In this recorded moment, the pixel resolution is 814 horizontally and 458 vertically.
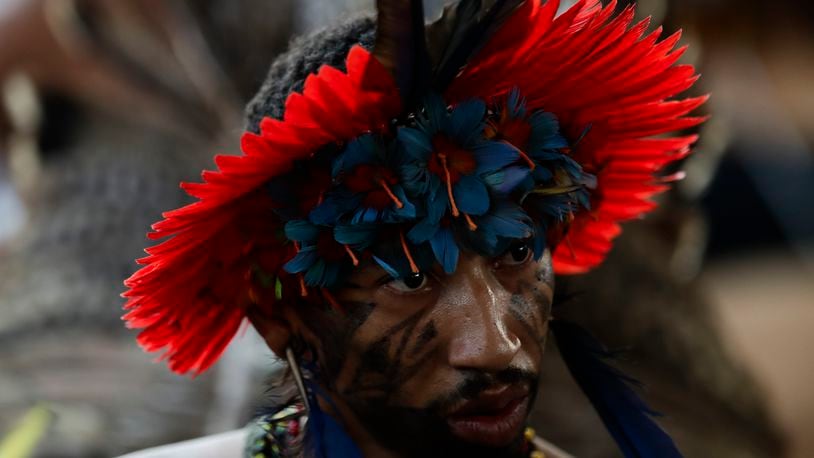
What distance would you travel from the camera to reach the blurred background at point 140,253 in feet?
9.91

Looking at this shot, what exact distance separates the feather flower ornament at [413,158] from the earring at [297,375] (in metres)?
0.09

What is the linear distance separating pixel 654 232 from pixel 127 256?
6.10 ft

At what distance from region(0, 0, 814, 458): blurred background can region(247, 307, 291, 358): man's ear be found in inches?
40.3

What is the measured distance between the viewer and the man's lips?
1439mm

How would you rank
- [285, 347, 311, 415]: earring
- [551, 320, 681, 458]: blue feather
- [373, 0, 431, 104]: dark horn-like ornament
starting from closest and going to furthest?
[373, 0, 431, 104]: dark horn-like ornament → [285, 347, 311, 415]: earring → [551, 320, 681, 458]: blue feather

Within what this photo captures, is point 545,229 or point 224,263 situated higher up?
point 224,263

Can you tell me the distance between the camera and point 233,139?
389 centimetres

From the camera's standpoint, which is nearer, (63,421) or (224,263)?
(224,263)

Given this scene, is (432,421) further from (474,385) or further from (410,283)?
(410,283)

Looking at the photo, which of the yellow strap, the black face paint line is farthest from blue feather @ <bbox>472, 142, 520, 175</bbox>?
the yellow strap

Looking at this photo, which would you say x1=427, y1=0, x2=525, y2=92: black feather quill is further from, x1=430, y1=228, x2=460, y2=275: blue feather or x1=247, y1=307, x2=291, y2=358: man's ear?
x1=247, y1=307, x2=291, y2=358: man's ear

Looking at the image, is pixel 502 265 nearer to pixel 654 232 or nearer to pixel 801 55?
pixel 654 232

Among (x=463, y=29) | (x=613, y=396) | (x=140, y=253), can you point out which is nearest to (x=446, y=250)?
(x=463, y=29)

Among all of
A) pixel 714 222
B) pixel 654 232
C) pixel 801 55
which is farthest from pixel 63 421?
pixel 801 55
